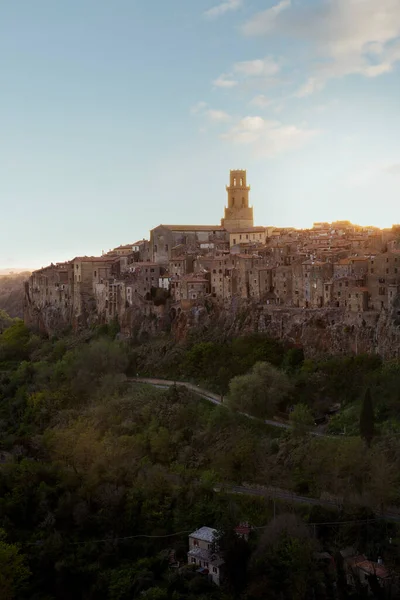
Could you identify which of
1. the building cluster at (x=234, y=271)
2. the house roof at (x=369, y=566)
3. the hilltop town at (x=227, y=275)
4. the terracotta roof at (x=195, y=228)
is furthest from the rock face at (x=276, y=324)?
the house roof at (x=369, y=566)

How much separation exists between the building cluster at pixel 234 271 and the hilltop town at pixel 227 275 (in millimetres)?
55

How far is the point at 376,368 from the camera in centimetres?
3088

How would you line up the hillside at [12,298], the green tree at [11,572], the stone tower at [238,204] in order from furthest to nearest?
1. the hillside at [12,298]
2. the stone tower at [238,204]
3. the green tree at [11,572]

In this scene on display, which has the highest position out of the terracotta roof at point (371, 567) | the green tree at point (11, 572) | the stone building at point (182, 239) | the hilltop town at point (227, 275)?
the stone building at point (182, 239)

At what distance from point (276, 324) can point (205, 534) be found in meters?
13.4

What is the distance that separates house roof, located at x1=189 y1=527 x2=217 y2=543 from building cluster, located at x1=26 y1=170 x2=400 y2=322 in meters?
12.6

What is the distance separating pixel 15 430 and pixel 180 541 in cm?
1548

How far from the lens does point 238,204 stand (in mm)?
58875

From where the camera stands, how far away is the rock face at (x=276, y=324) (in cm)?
3150

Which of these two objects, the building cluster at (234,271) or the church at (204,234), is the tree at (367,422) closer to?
the building cluster at (234,271)

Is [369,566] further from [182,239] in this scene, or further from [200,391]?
[182,239]

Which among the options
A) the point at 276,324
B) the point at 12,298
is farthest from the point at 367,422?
the point at 12,298

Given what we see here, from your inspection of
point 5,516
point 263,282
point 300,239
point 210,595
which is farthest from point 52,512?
point 300,239

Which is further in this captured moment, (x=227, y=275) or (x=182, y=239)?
(x=182, y=239)
